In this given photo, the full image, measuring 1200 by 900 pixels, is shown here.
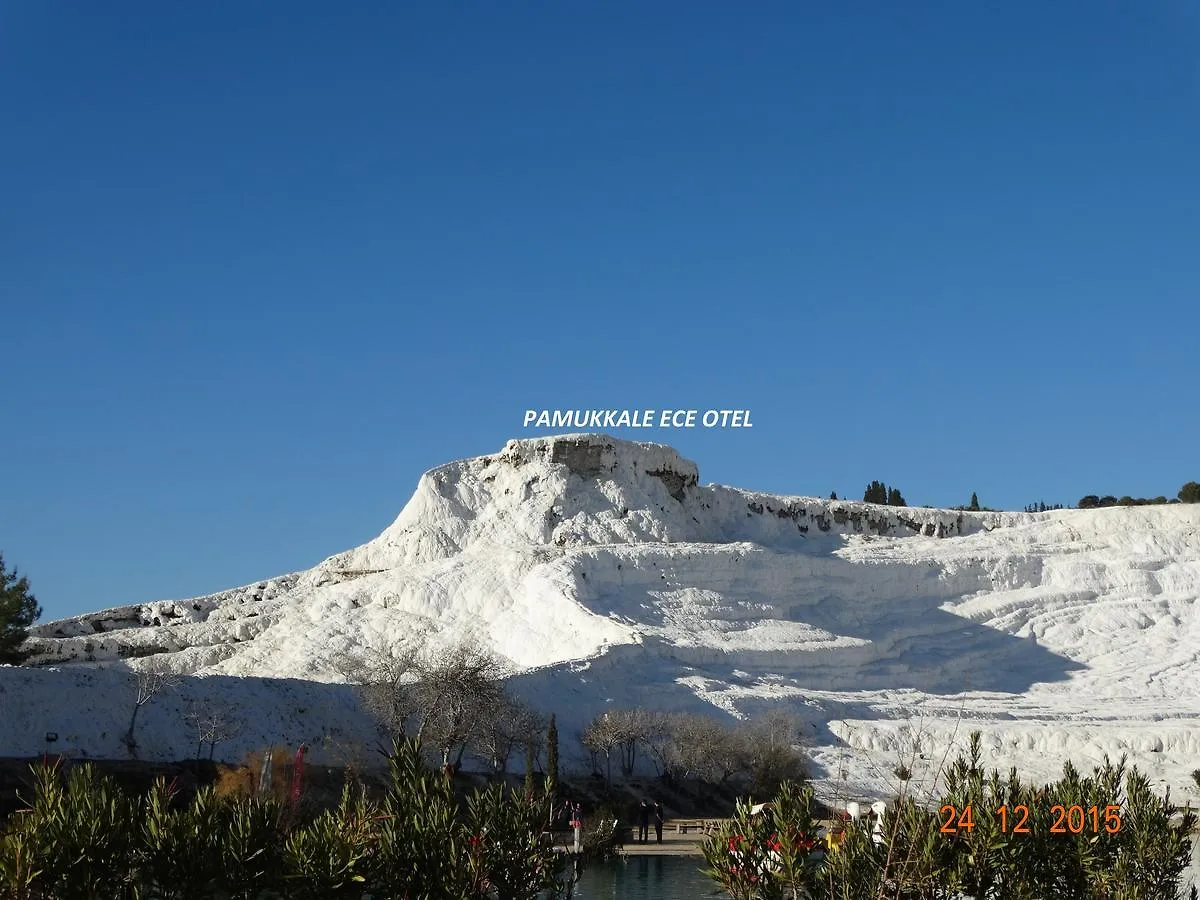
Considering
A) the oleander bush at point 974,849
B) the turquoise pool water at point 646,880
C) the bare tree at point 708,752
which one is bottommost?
the turquoise pool water at point 646,880

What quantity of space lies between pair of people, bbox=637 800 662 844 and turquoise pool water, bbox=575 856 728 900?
3250 millimetres

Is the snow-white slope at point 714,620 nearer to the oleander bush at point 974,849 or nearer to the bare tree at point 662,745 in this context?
the bare tree at point 662,745

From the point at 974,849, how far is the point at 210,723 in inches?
1256

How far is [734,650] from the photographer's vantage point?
63281mm

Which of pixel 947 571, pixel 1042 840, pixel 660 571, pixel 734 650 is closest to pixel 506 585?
pixel 660 571

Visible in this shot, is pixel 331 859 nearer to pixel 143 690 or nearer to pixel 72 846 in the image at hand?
pixel 72 846

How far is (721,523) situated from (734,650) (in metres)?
24.5

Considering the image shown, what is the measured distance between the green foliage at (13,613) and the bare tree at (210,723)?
18.9 meters

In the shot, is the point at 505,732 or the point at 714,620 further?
the point at 714,620

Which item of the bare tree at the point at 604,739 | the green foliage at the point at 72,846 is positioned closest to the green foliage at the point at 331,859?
the green foliage at the point at 72,846

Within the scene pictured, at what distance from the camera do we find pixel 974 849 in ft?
47.9

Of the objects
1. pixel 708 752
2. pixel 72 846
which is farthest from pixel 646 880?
pixel 72 846
